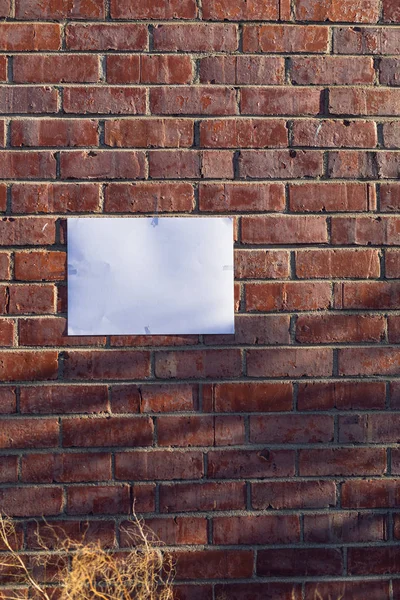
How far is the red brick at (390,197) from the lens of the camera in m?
1.93

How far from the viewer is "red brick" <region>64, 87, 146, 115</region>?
74.3 inches

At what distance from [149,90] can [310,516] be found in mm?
1456

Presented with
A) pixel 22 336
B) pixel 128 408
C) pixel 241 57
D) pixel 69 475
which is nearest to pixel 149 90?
pixel 241 57

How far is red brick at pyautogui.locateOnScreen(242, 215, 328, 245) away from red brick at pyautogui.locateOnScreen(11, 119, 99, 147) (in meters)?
0.57

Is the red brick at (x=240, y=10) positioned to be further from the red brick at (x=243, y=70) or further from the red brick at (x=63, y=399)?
the red brick at (x=63, y=399)

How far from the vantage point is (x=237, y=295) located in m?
1.91

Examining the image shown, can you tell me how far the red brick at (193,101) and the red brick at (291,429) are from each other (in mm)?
995

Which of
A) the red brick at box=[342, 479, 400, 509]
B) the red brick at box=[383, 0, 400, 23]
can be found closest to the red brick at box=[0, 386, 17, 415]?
A: the red brick at box=[342, 479, 400, 509]

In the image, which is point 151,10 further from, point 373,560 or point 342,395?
point 373,560

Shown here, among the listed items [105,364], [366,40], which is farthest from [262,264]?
[366,40]

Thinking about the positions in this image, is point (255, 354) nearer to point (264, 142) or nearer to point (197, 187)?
point (197, 187)

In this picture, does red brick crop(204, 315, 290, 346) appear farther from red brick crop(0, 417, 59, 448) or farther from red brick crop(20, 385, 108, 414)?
red brick crop(0, 417, 59, 448)

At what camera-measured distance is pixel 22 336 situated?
1.88m

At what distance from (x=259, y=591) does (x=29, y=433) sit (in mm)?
883
